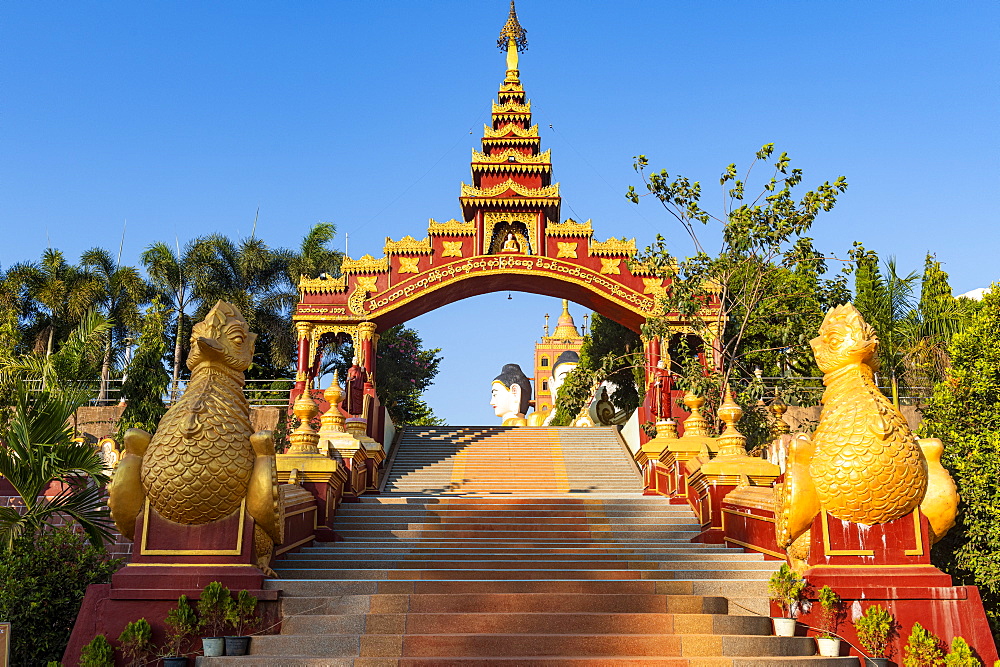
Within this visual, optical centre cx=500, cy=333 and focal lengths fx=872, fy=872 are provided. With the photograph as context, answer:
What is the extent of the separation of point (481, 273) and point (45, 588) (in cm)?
1324

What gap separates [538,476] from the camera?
1633cm

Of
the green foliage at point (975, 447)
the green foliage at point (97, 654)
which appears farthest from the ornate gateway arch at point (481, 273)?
the green foliage at point (97, 654)

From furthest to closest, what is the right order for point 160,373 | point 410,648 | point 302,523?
point 160,373 < point 302,523 < point 410,648

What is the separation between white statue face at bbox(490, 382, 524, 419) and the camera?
182 ft

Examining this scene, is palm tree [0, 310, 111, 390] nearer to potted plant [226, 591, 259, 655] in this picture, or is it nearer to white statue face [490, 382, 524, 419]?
potted plant [226, 591, 259, 655]

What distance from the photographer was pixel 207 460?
24.6ft

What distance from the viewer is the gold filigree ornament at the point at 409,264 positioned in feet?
67.8

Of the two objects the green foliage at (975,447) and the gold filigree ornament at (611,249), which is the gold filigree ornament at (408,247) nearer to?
the gold filigree ornament at (611,249)

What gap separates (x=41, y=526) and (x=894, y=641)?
8.71 metres

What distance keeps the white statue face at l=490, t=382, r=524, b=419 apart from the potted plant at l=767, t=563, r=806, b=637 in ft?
156

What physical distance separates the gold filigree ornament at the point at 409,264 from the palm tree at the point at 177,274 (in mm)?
8535

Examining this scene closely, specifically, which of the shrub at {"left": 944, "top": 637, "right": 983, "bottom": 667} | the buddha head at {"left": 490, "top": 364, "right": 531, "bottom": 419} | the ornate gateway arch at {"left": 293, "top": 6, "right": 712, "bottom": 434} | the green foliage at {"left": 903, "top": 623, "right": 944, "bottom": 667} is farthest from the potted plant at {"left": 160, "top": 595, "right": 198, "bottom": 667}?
the buddha head at {"left": 490, "top": 364, "right": 531, "bottom": 419}

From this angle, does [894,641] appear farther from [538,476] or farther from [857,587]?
[538,476]

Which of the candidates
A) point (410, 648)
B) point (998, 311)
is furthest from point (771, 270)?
point (410, 648)
